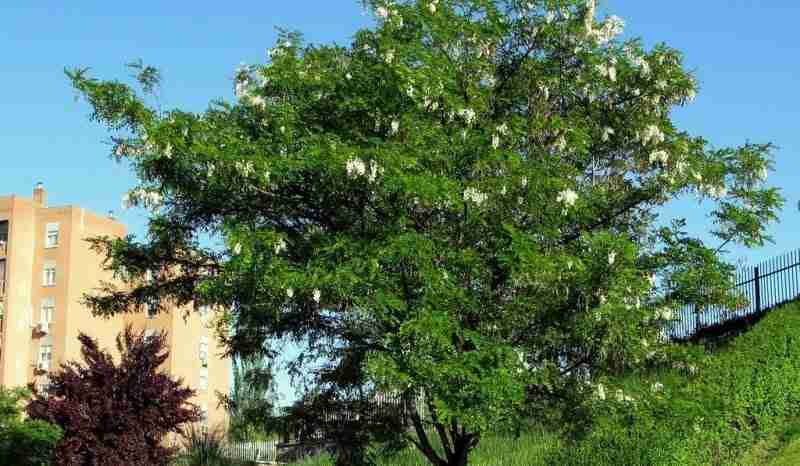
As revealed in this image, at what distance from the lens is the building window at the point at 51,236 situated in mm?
68562

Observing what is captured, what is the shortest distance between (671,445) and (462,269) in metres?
5.70

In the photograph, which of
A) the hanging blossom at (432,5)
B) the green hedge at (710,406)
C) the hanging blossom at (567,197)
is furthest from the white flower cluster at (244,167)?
the green hedge at (710,406)

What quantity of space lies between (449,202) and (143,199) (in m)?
4.86

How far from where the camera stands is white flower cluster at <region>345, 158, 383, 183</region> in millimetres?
13034

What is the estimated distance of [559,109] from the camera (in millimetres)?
15477

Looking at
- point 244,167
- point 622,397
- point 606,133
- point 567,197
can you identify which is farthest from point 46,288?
point 567,197

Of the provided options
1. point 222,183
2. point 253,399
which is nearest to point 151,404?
point 253,399

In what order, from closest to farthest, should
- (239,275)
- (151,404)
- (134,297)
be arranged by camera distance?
1. (239,275)
2. (134,297)
3. (151,404)

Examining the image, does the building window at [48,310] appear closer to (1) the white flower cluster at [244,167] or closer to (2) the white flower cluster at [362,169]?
(1) the white flower cluster at [244,167]

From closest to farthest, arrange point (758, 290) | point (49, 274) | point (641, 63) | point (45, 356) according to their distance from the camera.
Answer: point (641, 63)
point (758, 290)
point (45, 356)
point (49, 274)

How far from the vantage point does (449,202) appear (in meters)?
13.1

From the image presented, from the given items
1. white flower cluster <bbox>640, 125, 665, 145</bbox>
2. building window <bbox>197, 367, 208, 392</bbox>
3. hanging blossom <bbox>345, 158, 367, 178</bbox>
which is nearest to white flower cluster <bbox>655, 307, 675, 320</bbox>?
white flower cluster <bbox>640, 125, 665, 145</bbox>

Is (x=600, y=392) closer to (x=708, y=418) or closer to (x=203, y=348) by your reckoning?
(x=708, y=418)

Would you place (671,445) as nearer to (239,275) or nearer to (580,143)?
(580,143)
